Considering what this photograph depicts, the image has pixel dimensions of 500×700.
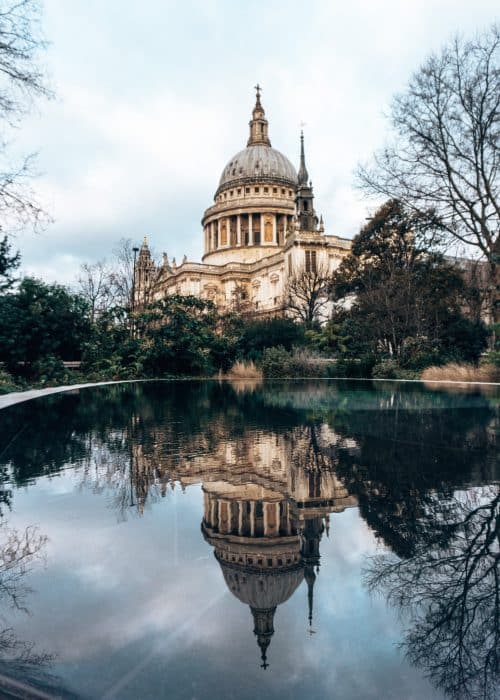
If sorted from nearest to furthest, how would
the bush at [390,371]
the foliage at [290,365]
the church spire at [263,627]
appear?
the church spire at [263,627]
the bush at [390,371]
the foliage at [290,365]

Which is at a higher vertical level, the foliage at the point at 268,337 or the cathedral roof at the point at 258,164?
the cathedral roof at the point at 258,164

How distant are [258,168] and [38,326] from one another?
57.4 m

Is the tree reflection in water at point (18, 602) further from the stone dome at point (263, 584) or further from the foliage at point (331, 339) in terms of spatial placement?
the foliage at point (331, 339)

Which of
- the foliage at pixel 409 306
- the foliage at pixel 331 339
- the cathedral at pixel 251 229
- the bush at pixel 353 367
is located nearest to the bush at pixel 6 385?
the bush at pixel 353 367

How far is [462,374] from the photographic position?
48.9ft

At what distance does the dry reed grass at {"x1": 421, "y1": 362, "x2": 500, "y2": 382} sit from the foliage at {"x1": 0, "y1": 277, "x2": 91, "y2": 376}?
1260cm

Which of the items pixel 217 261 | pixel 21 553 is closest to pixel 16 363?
pixel 21 553

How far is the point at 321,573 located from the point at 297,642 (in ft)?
1.58

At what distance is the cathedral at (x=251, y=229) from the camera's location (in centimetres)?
5353

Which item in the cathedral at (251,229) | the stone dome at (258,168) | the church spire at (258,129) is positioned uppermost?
the church spire at (258,129)

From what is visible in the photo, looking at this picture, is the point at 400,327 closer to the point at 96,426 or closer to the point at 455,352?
the point at 455,352

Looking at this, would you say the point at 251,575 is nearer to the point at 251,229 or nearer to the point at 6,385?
the point at 6,385

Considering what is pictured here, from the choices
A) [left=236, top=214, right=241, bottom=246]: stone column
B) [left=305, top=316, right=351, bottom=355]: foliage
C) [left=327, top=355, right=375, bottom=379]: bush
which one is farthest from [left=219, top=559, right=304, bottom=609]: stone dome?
[left=236, top=214, right=241, bottom=246]: stone column

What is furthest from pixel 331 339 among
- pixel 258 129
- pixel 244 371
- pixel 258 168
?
pixel 258 129
